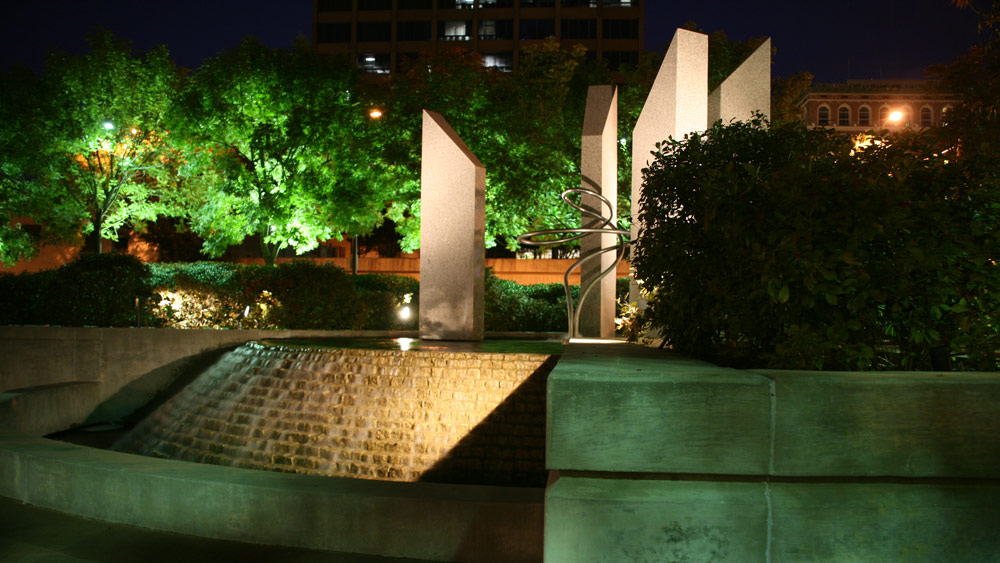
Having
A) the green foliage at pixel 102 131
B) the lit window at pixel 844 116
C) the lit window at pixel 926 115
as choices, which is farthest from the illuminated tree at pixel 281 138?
the lit window at pixel 926 115

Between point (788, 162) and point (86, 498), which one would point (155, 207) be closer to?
point (86, 498)

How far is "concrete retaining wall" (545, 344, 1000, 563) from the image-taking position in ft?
12.0

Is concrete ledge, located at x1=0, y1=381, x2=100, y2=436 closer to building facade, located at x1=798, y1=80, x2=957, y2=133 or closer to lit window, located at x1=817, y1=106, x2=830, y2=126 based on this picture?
building facade, located at x1=798, y1=80, x2=957, y2=133

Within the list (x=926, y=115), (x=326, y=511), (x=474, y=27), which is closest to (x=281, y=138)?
(x=326, y=511)

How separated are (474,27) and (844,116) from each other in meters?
38.5

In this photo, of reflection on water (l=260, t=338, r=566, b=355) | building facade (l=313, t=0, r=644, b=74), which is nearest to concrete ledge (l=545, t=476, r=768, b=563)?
reflection on water (l=260, t=338, r=566, b=355)

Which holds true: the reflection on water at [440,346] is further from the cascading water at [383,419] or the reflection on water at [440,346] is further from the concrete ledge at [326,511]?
the concrete ledge at [326,511]

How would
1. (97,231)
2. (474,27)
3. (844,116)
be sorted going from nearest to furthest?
(97,231) < (844,116) < (474,27)

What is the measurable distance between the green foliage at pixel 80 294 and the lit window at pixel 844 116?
70.0 m

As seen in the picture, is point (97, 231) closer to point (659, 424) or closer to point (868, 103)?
point (659, 424)

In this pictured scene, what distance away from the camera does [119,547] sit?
228 inches

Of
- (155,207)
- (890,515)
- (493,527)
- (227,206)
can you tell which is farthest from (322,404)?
(155,207)

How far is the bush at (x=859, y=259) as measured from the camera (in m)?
4.56

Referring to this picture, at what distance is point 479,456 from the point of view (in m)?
7.56
